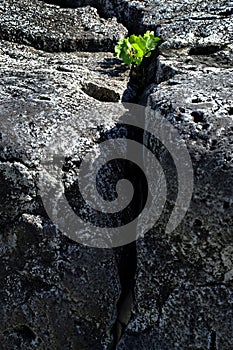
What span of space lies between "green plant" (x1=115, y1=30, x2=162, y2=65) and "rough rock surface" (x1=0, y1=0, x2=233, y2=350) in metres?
0.27

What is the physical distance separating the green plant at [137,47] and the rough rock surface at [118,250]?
0.89 feet

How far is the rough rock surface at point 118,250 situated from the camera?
2.65m

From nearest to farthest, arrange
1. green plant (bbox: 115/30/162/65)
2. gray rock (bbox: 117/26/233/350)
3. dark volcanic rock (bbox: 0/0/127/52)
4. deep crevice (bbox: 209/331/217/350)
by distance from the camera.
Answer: gray rock (bbox: 117/26/233/350)
deep crevice (bbox: 209/331/217/350)
green plant (bbox: 115/30/162/65)
dark volcanic rock (bbox: 0/0/127/52)

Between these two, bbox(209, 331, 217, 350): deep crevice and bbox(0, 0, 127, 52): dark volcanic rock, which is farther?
bbox(0, 0, 127, 52): dark volcanic rock

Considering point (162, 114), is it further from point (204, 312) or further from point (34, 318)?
point (34, 318)

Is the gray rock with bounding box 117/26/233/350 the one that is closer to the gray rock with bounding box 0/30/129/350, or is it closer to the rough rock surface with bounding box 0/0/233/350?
the rough rock surface with bounding box 0/0/233/350

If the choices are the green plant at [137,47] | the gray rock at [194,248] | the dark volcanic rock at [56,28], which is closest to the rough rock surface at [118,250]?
the gray rock at [194,248]

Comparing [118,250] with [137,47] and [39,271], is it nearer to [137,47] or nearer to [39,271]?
[39,271]

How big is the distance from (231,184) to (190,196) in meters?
0.19

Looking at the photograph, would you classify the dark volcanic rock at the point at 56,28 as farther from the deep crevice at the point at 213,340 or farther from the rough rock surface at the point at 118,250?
the deep crevice at the point at 213,340

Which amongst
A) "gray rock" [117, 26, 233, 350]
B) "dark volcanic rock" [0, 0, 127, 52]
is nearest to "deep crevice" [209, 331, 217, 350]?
"gray rock" [117, 26, 233, 350]

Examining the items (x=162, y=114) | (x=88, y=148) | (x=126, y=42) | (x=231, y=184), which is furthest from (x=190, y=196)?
(x=126, y=42)

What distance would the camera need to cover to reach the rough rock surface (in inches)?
104

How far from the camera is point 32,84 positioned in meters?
3.20
